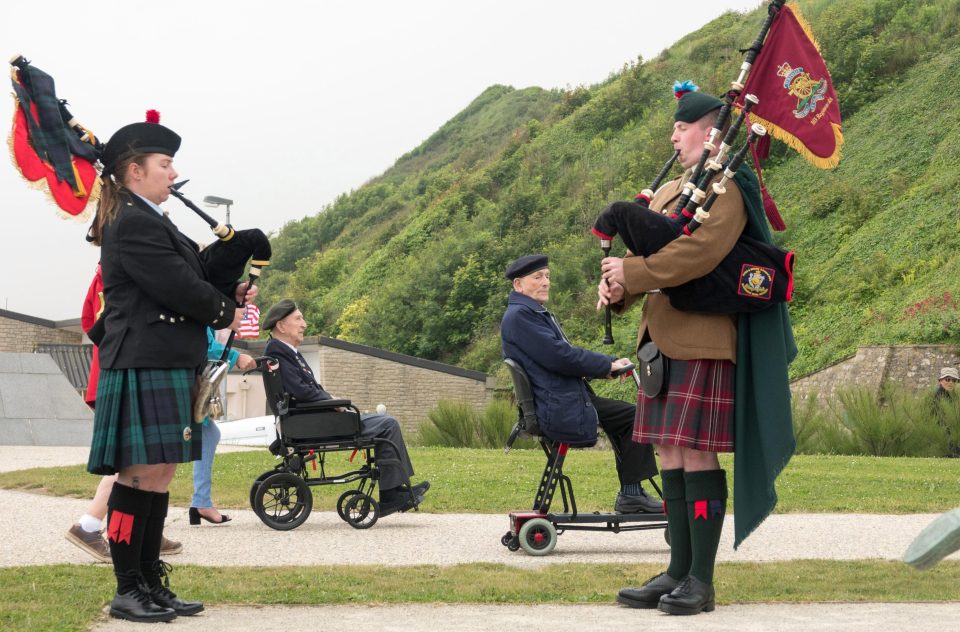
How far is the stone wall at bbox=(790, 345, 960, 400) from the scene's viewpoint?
68.0 feet

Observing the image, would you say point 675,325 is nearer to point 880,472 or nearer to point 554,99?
point 880,472

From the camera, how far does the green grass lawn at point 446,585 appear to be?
5.03 metres

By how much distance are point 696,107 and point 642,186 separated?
33536mm

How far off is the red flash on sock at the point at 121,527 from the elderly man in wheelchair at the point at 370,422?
12.1 feet

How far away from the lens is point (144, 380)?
483 cm

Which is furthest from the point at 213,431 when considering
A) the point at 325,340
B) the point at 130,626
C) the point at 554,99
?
→ the point at 554,99

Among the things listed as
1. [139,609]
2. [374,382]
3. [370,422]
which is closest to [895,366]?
[374,382]

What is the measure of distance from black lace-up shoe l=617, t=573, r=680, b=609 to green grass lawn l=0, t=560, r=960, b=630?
5.2 inches

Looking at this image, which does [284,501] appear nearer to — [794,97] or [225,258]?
[225,258]

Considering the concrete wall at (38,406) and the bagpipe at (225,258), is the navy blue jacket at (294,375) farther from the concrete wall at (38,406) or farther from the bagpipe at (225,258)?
the concrete wall at (38,406)

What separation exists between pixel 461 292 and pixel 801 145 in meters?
37.6

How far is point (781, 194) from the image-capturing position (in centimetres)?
3366

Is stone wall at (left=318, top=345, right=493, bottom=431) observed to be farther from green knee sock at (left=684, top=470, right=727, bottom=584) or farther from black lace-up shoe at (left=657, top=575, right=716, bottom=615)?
black lace-up shoe at (left=657, top=575, right=716, bottom=615)

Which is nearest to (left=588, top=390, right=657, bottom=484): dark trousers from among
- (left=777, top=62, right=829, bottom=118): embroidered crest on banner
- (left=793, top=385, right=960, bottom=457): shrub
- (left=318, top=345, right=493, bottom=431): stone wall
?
(left=777, top=62, right=829, bottom=118): embroidered crest on banner
